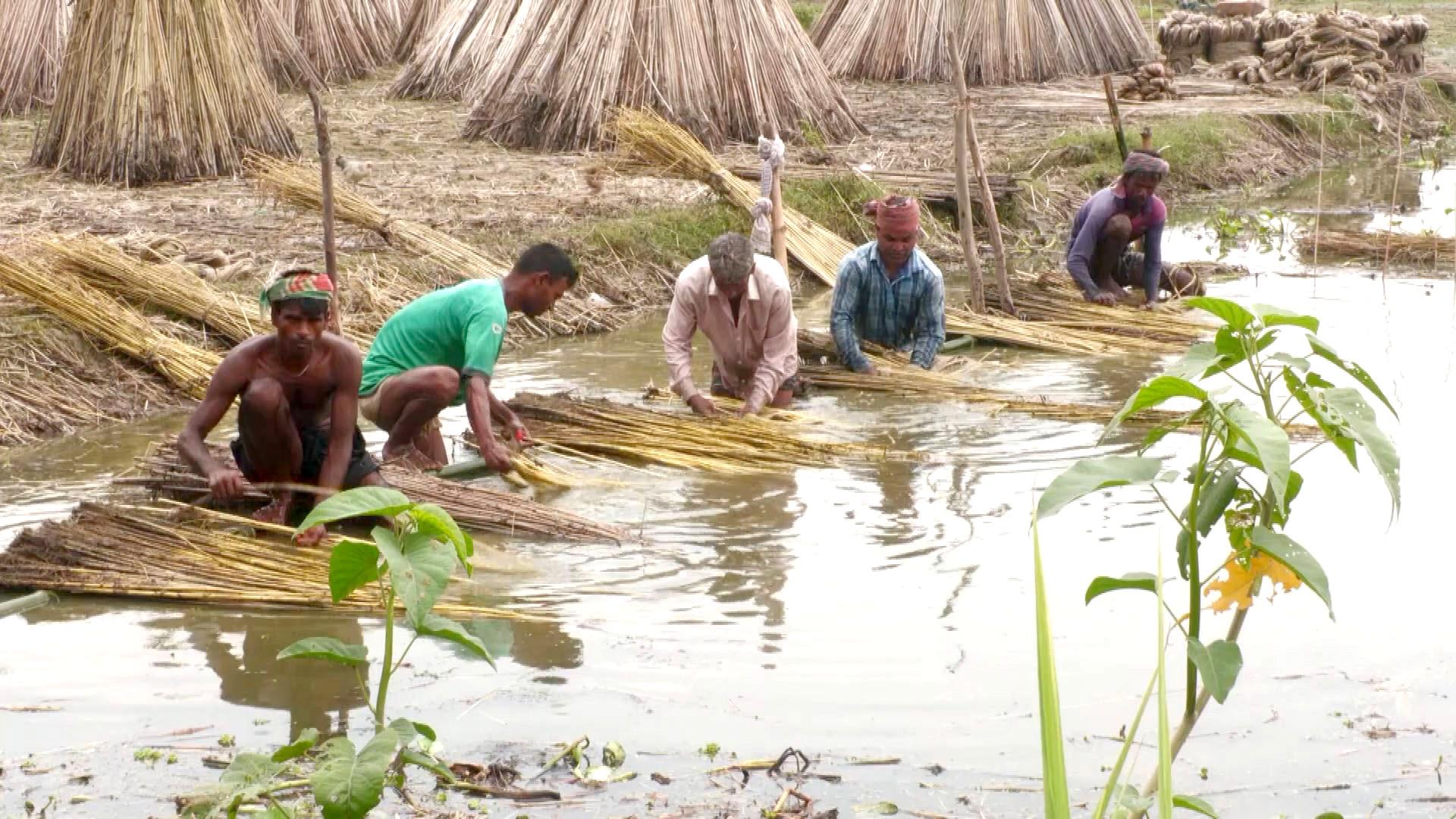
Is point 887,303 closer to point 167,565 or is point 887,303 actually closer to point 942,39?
point 167,565

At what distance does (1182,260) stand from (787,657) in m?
6.91

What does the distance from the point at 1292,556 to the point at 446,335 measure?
3.68 m

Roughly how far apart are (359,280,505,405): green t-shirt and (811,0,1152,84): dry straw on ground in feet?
35.1

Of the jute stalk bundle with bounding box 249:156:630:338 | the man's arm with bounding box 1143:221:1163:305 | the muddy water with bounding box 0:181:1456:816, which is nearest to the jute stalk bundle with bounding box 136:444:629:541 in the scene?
the muddy water with bounding box 0:181:1456:816

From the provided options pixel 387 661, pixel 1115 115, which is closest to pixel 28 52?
pixel 1115 115

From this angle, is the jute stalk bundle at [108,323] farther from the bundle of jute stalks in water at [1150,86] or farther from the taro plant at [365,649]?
the bundle of jute stalks in water at [1150,86]

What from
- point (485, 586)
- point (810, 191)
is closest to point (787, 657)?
point (485, 586)

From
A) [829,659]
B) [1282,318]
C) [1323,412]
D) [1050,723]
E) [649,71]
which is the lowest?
[829,659]

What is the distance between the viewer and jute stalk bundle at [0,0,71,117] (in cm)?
1255

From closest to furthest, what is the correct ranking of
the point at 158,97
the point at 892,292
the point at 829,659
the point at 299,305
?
the point at 829,659, the point at 299,305, the point at 892,292, the point at 158,97

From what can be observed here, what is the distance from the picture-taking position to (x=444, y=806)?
10.0 ft

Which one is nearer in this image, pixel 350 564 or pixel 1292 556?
pixel 1292 556

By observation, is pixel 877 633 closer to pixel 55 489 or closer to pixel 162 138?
pixel 55 489

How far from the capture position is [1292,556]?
2115 mm
